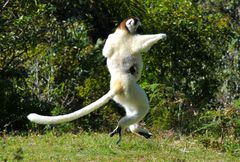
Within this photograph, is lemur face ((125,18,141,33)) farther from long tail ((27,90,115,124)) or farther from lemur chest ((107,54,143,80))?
long tail ((27,90,115,124))

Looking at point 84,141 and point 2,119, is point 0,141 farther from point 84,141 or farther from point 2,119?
point 2,119

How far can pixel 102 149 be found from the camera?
8.02 m

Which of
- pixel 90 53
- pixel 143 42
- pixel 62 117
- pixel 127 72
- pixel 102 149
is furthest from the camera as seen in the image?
pixel 90 53

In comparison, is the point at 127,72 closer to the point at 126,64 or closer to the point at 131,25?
the point at 126,64

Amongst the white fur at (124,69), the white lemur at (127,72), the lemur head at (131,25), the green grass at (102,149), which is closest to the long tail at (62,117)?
the white lemur at (127,72)

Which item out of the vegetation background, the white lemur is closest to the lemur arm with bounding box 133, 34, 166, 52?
the white lemur

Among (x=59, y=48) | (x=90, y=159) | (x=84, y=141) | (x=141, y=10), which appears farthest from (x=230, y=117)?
(x=59, y=48)

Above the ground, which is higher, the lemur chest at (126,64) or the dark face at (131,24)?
the dark face at (131,24)

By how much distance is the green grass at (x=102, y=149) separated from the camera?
756cm

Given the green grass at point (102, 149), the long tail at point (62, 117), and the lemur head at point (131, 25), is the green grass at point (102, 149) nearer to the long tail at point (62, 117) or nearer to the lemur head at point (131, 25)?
the long tail at point (62, 117)

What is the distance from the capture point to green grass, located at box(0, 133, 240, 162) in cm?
756

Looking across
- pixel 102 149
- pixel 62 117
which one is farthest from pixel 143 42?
pixel 102 149

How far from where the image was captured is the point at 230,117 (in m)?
9.40

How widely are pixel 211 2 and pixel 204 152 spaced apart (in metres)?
11.4
